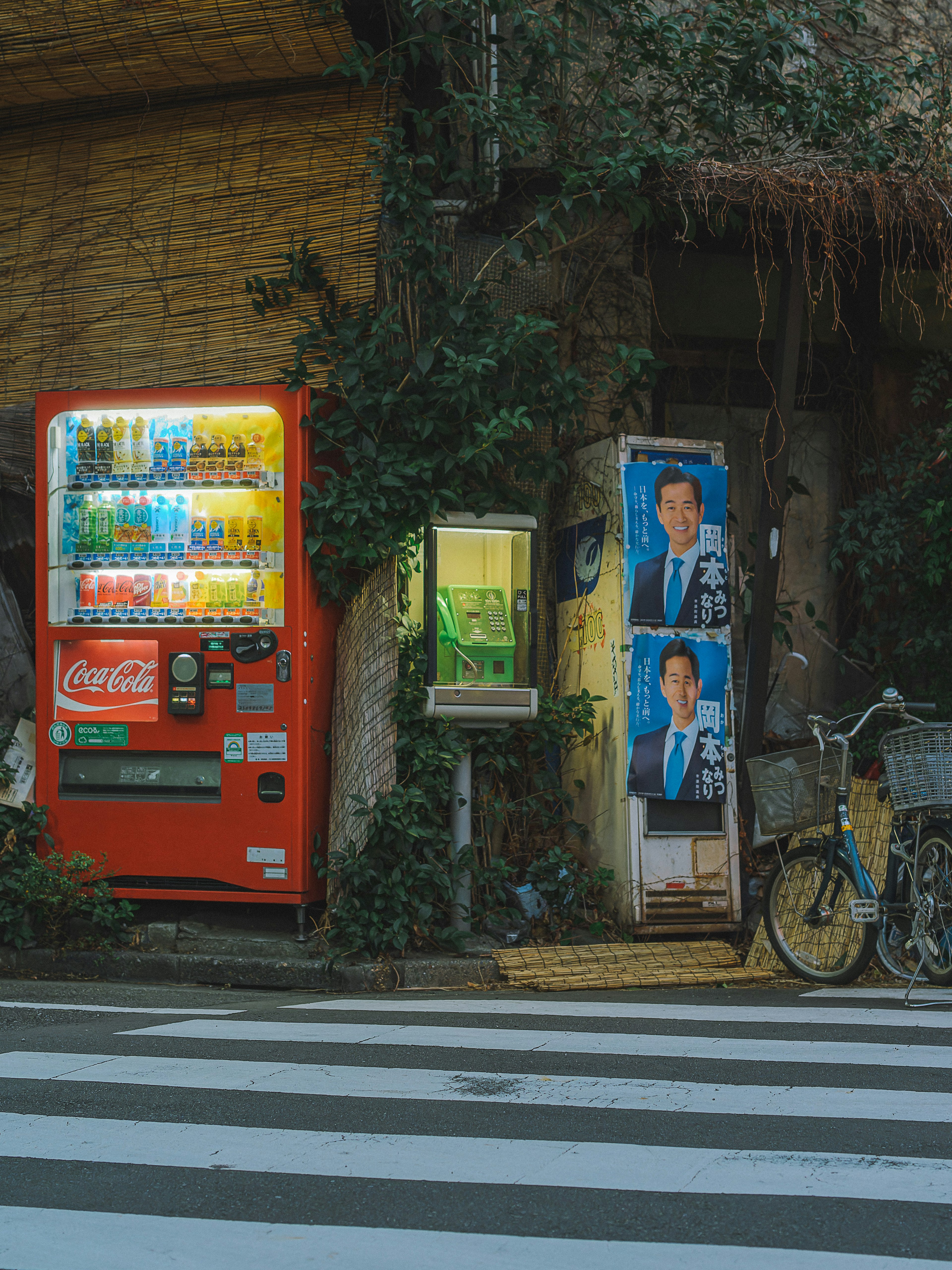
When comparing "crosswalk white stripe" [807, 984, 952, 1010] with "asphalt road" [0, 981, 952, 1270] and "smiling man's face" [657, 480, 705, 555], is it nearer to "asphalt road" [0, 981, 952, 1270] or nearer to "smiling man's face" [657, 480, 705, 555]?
"asphalt road" [0, 981, 952, 1270]

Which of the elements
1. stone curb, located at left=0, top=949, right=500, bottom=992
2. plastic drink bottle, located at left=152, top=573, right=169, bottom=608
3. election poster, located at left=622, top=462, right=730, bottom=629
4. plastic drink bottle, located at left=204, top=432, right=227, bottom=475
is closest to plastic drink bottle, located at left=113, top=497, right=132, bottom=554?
plastic drink bottle, located at left=152, top=573, right=169, bottom=608

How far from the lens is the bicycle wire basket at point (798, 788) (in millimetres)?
6582

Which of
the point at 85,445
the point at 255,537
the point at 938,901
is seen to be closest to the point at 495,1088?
the point at 938,901

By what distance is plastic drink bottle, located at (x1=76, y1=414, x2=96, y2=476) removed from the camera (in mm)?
7273

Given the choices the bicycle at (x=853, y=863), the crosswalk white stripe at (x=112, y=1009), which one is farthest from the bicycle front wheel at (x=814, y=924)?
the crosswalk white stripe at (x=112, y=1009)

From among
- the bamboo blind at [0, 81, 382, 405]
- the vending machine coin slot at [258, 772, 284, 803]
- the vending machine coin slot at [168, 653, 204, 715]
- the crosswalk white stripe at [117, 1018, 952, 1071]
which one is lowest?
the crosswalk white stripe at [117, 1018, 952, 1071]

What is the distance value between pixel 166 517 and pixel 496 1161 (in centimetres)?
469

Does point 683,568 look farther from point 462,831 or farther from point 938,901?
point 938,901

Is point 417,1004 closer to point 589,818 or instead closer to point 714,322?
point 589,818

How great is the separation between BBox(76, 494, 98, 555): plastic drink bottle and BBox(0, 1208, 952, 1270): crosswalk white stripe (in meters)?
4.75

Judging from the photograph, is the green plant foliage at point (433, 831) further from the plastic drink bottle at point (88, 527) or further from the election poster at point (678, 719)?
the plastic drink bottle at point (88, 527)

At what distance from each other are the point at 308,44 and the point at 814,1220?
7.01 m

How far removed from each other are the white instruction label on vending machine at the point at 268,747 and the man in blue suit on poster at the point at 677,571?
2.27 metres

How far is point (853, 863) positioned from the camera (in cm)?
632
